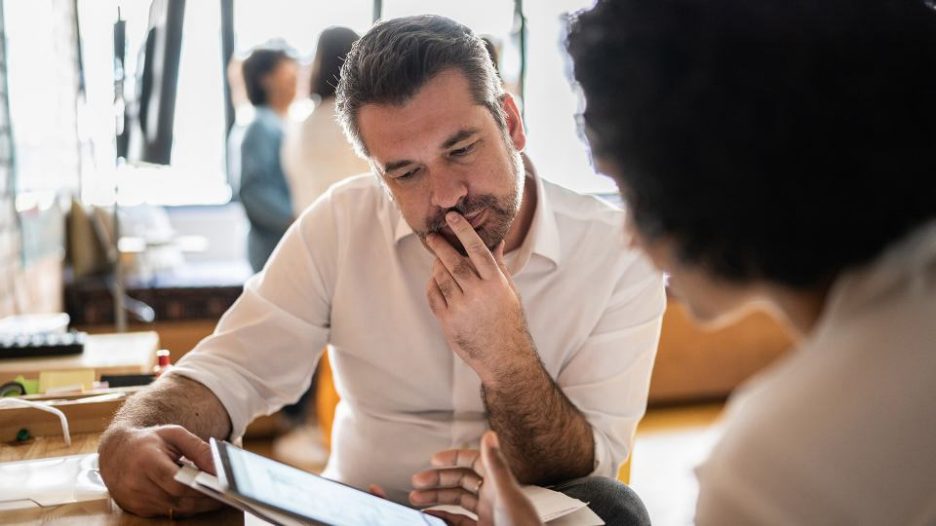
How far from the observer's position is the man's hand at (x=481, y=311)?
1315 millimetres

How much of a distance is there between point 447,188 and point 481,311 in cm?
19

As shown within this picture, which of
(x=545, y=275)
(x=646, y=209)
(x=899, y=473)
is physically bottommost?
(x=545, y=275)

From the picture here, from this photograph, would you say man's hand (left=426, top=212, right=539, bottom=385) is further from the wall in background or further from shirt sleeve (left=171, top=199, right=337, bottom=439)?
the wall in background

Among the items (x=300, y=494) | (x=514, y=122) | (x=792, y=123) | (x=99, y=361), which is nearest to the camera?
(x=792, y=123)

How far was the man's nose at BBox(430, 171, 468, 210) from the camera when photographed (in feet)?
4.36

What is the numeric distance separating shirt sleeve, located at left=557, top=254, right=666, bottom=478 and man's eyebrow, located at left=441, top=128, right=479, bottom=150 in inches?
14.9

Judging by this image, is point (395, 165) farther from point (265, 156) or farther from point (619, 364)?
point (265, 156)

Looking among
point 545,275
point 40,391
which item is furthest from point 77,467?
point 545,275

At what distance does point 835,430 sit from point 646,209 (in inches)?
8.7

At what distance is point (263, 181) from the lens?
345 centimetres

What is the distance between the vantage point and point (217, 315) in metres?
3.77

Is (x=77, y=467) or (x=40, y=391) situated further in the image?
(x=40, y=391)

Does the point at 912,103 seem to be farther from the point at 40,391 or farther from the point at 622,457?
the point at 40,391

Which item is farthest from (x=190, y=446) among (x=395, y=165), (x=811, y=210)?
(x=811, y=210)
